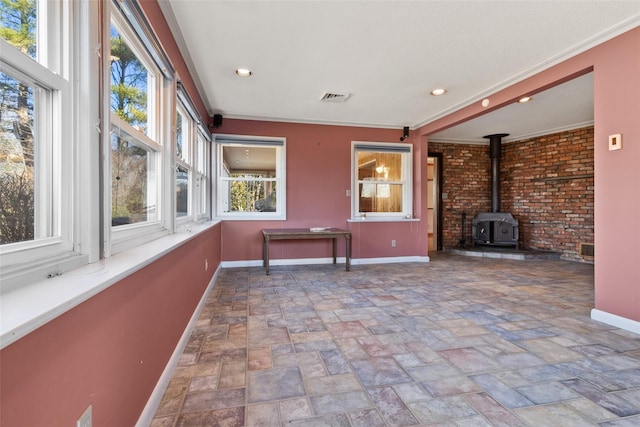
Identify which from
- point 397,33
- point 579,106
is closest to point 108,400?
point 397,33

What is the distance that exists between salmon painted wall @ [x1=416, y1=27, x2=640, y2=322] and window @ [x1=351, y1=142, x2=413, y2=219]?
9.74 feet

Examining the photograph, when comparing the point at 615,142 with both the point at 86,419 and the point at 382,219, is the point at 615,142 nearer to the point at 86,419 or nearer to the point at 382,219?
the point at 382,219

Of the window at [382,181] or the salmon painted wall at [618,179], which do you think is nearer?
the salmon painted wall at [618,179]

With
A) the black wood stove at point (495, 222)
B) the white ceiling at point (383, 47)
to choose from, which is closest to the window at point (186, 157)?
the white ceiling at point (383, 47)

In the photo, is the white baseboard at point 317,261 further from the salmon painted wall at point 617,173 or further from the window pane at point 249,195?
the salmon painted wall at point 617,173

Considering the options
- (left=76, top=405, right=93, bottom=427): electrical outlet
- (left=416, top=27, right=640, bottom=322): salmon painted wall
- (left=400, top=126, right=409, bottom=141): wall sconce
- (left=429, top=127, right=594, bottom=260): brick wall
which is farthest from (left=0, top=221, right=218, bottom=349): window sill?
(left=429, top=127, right=594, bottom=260): brick wall

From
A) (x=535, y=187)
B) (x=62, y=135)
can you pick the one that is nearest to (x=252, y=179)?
(x=62, y=135)

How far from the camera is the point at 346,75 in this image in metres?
3.30

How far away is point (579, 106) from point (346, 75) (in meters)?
3.77

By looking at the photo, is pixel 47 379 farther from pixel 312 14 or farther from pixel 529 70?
pixel 529 70

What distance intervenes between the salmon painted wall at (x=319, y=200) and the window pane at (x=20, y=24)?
3.90 meters

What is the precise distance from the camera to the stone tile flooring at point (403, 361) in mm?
1453

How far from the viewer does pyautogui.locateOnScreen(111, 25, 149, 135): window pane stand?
59.9 inches

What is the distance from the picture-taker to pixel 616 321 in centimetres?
246
